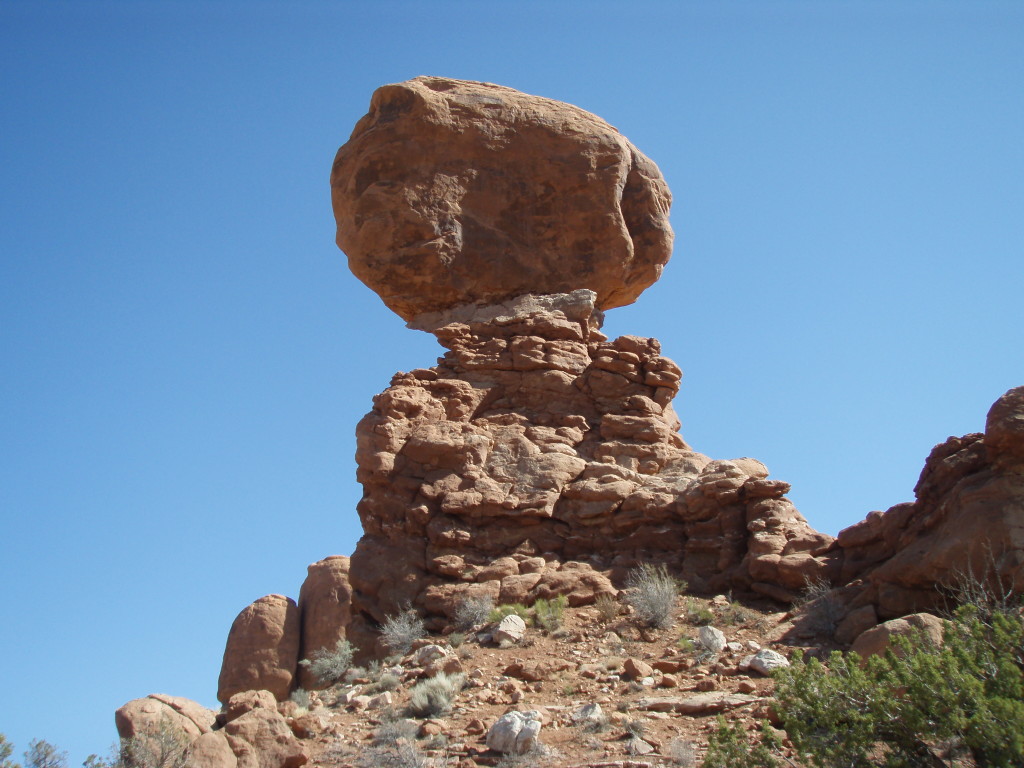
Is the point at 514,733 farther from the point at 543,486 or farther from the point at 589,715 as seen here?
the point at 543,486

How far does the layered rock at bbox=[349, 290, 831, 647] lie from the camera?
547 inches

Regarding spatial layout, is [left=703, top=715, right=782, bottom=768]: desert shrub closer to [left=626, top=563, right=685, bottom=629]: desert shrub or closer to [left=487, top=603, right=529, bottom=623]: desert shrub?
[left=626, top=563, right=685, bottom=629]: desert shrub

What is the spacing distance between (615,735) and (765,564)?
186 inches

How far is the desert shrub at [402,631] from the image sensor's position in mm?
13234

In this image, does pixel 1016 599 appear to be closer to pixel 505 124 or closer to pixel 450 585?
pixel 450 585

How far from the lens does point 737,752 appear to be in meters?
7.38

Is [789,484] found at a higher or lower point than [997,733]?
higher

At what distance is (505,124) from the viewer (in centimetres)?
1833

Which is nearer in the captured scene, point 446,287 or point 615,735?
point 615,735

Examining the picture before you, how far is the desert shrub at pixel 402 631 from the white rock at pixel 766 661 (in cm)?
465

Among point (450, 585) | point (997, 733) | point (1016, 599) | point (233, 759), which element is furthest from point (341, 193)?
point (997, 733)

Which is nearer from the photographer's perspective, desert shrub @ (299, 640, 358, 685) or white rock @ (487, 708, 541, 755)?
white rock @ (487, 708, 541, 755)

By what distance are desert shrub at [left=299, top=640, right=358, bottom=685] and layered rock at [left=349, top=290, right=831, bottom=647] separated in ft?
1.74

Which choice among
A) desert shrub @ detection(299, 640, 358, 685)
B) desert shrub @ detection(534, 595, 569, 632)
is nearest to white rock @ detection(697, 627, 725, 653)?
desert shrub @ detection(534, 595, 569, 632)
